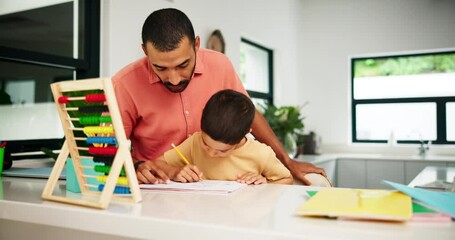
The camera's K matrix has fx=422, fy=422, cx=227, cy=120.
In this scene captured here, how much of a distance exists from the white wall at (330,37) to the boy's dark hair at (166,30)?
269 cm

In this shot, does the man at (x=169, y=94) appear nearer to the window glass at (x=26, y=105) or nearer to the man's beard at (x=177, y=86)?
the man's beard at (x=177, y=86)

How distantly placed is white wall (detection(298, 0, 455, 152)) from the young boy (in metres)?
4.07

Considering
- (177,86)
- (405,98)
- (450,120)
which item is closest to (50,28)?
(177,86)

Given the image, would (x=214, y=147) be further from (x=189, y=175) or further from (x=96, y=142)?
(x=96, y=142)

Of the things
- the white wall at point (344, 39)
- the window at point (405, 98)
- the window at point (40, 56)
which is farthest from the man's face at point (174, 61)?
the window at point (405, 98)

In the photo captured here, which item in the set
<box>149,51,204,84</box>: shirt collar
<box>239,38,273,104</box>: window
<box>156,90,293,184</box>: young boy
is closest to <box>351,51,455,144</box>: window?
<box>239,38,273,104</box>: window

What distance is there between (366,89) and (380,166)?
1138mm

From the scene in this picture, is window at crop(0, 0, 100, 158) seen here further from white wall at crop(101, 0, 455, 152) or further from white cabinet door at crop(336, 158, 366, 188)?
white cabinet door at crop(336, 158, 366, 188)

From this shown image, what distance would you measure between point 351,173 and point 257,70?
1.65 m

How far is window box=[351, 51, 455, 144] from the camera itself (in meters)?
5.04

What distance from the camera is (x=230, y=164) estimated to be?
5.06 ft

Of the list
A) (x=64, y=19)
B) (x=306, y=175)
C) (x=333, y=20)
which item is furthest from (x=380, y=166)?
(x=64, y=19)

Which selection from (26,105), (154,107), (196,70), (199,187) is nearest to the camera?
(199,187)

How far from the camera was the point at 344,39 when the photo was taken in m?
5.42
